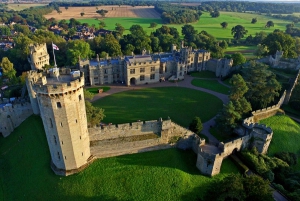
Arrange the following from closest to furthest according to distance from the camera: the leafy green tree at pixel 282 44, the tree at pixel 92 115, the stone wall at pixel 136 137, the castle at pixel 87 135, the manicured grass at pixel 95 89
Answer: the castle at pixel 87 135, the stone wall at pixel 136 137, the tree at pixel 92 115, the manicured grass at pixel 95 89, the leafy green tree at pixel 282 44

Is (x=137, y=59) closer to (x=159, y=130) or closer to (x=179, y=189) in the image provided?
(x=159, y=130)

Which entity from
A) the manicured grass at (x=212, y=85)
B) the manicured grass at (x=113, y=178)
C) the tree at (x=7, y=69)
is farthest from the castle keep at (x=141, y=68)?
the manicured grass at (x=113, y=178)

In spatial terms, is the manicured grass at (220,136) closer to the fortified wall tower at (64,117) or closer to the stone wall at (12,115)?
the fortified wall tower at (64,117)

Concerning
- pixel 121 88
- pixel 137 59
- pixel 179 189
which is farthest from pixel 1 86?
pixel 179 189

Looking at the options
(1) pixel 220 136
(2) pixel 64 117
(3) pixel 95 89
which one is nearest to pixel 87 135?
(2) pixel 64 117

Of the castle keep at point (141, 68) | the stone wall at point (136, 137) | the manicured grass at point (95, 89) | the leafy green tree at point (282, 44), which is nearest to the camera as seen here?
the stone wall at point (136, 137)

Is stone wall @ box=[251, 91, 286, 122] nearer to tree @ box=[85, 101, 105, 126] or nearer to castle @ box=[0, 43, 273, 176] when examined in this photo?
castle @ box=[0, 43, 273, 176]
